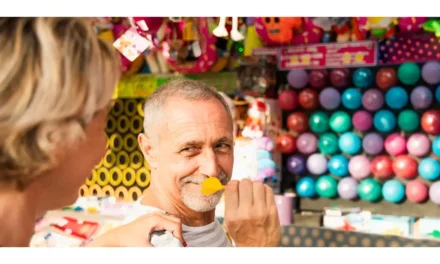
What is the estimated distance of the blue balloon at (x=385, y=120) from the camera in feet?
10.5

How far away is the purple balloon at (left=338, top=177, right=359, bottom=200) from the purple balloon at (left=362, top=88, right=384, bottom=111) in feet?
1.37

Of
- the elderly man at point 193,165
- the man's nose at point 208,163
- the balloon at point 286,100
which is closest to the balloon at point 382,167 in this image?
the balloon at point 286,100

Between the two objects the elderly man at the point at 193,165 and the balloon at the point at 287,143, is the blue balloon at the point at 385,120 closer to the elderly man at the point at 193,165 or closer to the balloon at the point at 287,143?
the balloon at the point at 287,143

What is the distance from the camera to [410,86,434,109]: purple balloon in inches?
121

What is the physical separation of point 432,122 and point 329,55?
68 centimetres

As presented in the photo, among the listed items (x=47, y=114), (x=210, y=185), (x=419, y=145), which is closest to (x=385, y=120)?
(x=419, y=145)

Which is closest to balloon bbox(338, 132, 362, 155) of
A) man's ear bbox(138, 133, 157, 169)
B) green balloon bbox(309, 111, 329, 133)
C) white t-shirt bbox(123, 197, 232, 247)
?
green balloon bbox(309, 111, 329, 133)

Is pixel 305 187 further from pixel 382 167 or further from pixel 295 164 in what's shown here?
pixel 382 167

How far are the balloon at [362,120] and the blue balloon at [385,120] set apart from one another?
1.8 inches

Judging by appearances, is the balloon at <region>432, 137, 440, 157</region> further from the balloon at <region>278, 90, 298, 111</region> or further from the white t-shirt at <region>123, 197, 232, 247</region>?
the white t-shirt at <region>123, 197, 232, 247</region>
